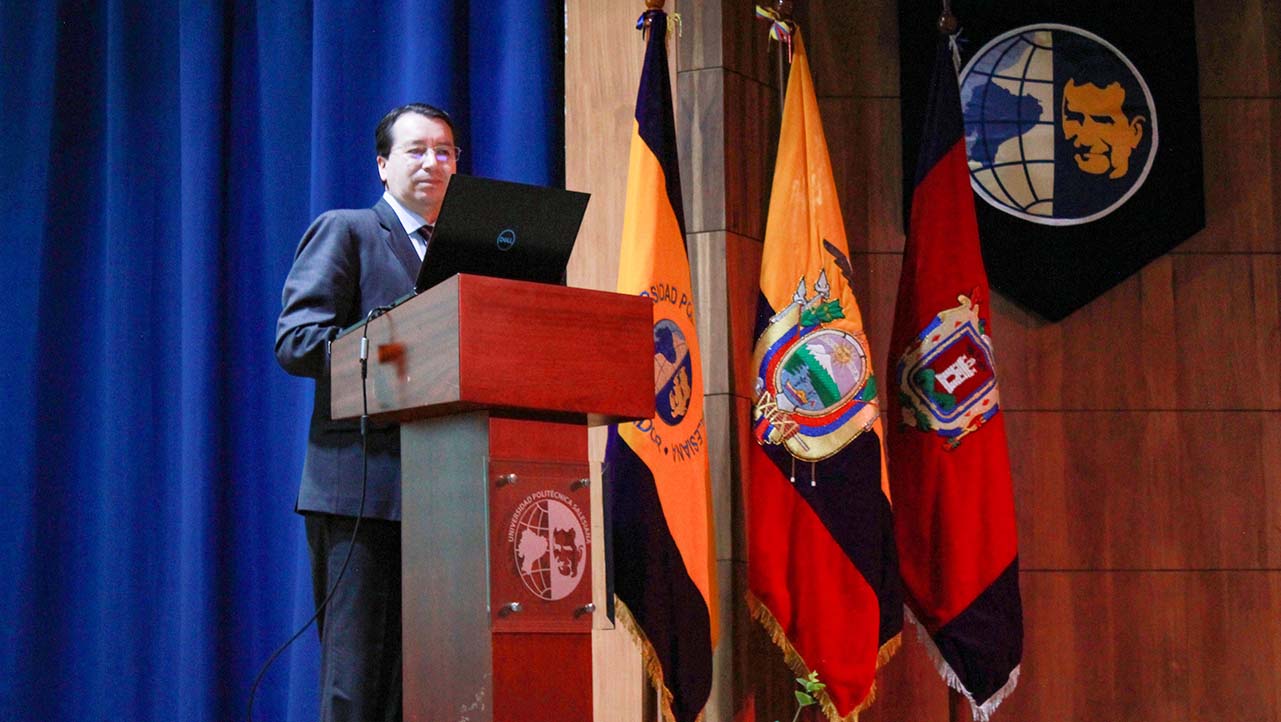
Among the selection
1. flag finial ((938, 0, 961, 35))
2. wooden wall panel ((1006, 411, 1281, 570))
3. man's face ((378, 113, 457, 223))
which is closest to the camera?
man's face ((378, 113, 457, 223))

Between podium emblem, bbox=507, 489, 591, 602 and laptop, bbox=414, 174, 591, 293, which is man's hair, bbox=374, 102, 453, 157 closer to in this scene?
laptop, bbox=414, 174, 591, 293

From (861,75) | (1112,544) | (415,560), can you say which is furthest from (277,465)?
(1112,544)

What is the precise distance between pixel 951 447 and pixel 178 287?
86.6 inches

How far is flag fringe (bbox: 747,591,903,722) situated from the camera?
11.2ft

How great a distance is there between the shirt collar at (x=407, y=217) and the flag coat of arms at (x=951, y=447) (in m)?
1.50

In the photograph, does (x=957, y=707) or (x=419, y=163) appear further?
(x=957, y=707)

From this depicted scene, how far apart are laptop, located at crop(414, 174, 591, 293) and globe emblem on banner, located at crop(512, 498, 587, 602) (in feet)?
1.20

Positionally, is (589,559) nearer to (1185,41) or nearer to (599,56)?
(599,56)

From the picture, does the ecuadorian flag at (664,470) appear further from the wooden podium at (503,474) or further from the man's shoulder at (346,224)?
the wooden podium at (503,474)

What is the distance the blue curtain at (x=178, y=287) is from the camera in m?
3.69

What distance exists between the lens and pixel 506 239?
6.94ft

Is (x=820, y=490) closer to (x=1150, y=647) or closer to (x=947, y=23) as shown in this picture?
(x=1150, y=647)

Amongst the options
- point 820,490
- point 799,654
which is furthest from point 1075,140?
point 799,654

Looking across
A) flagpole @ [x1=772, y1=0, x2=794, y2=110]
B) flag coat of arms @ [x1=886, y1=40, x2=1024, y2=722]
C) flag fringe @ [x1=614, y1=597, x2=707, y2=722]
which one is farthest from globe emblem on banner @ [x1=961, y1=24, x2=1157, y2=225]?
flag fringe @ [x1=614, y1=597, x2=707, y2=722]
